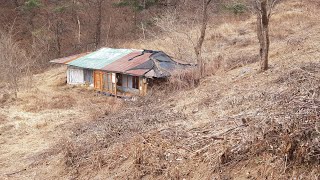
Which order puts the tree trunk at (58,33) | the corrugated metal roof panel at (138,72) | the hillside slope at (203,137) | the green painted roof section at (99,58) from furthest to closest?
the tree trunk at (58,33) < the green painted roof section at (99,58) < the corrugated metal roof panel at (138,72) < the hillside slope at (203,137)

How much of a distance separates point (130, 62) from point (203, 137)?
1175 cm

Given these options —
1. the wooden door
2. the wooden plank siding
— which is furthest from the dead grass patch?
the wooden plank siding

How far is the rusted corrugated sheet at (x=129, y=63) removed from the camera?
50.7 ft

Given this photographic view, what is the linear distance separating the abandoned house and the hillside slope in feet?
7.22

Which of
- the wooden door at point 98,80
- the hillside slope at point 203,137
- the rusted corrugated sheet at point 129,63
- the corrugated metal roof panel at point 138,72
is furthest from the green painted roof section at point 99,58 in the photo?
the hillside slope at point 203,137

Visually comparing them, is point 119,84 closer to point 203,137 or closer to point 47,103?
point 47,103

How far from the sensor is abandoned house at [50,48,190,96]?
50.1ft

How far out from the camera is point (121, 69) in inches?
634

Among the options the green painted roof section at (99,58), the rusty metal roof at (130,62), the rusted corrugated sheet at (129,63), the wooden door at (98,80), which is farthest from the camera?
the green painted roof section at (99,58)

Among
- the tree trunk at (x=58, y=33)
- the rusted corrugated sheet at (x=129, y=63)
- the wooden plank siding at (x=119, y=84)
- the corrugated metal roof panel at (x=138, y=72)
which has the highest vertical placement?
the tree trunk at (x=58, y=33)

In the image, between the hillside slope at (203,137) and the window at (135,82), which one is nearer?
the hillside slope at (203,137)

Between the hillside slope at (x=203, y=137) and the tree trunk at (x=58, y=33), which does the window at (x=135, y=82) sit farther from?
the tree trunk at (x=58, y=33)

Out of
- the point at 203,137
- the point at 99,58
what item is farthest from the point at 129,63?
the point at 203,137

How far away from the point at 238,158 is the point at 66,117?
969 cm
